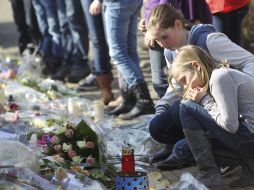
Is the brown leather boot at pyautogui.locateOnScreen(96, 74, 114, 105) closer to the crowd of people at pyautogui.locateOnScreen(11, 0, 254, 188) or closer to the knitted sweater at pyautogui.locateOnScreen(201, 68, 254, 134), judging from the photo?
the crowd of people at pyautogui.locateOnScreen(11, 0, 254, 188)

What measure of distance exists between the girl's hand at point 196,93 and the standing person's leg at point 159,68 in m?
1.00

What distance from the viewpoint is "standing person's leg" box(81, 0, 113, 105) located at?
6.69m

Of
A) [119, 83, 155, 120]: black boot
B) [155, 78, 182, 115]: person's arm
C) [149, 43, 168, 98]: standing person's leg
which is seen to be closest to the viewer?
[155, 78, 182, 115]: person's arm

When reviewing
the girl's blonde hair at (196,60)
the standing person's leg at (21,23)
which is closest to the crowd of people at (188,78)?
the girl's blonde hair at (196,60)

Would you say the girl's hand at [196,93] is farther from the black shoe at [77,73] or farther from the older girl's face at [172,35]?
the black shoe at [77,73]

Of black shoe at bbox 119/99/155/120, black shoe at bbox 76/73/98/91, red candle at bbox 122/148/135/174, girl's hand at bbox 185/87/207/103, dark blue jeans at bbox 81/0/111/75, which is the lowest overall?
black shoe at bbox 76/73/98/91

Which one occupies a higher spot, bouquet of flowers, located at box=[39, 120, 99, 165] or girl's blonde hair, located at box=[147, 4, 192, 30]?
girl's blonde hair, located at box=[147, 4, 192, 30]

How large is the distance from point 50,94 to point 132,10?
134cm

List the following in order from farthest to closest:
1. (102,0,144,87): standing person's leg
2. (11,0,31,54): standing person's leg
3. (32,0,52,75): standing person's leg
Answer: (11,0,31,54): standing person's leg → (32,0,52,75): standing person's leg → (102,0,144,87): standing person's leg

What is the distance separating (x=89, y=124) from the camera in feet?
15.1

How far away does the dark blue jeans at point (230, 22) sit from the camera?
223 inches

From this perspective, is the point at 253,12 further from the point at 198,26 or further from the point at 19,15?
the point at 198,26

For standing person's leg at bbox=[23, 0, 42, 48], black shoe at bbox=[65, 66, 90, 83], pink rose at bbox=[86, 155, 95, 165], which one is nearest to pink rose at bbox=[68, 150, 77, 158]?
pink rose at bbox=[86, 155, 95, 165]

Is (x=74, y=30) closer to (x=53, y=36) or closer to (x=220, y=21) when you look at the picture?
(x=53, y=36)
